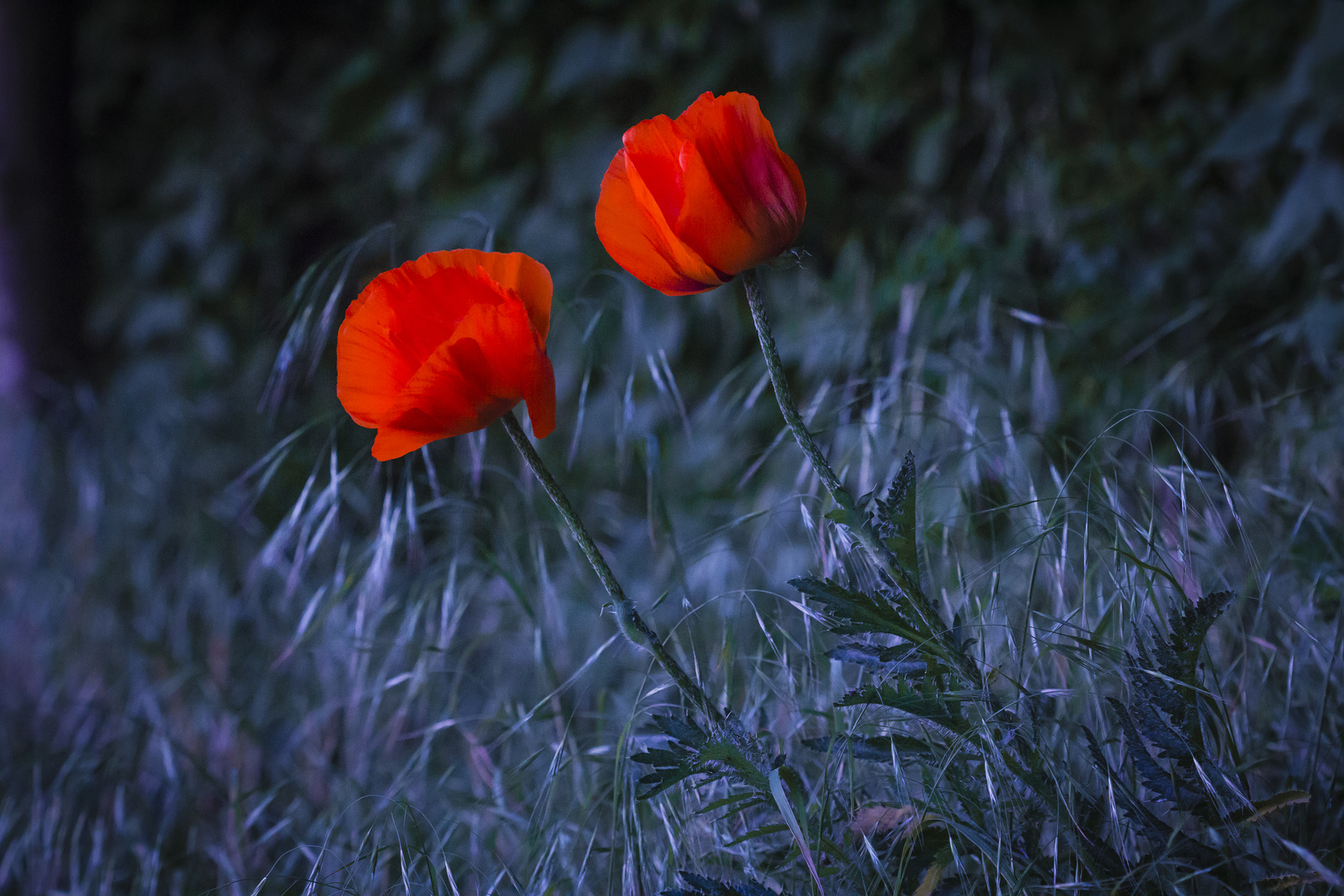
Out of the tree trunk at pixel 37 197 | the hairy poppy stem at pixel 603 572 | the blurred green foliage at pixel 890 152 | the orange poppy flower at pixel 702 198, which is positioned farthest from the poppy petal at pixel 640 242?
the tree trunk at pixel 37 197

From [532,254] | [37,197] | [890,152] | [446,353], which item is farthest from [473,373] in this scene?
[37,197]

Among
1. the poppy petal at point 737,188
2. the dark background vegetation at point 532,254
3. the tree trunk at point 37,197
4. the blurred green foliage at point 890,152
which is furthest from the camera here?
the tree trunk at point 37,197

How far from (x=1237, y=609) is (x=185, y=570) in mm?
1580

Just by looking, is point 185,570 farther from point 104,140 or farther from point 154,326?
point 104,140

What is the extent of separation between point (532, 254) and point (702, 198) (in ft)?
4.31

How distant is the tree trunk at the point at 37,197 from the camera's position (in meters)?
2.02

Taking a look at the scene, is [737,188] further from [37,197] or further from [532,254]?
[37,197]

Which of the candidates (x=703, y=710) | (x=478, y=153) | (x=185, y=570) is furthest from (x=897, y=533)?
(x=478, y=153)

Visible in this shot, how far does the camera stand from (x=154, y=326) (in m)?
2.20

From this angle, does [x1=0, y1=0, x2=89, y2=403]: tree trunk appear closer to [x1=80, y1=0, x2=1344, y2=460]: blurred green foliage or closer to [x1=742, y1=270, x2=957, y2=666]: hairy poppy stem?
[x1=80, y1=0, x2=1344, y2=460]: blurred green foliage

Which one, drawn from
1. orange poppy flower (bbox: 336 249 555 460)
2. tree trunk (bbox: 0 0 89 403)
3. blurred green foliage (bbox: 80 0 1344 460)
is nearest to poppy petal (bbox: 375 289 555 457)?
orange poppy flower (bbox: 336 249 555 460)

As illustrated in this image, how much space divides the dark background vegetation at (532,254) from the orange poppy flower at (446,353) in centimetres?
36

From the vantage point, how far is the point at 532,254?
167 centimetres

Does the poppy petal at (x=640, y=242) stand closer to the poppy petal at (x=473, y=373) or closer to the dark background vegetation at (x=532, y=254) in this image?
the poppy petal at (x=473, y=373)
